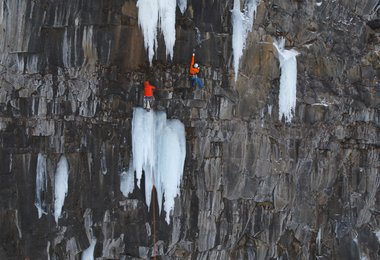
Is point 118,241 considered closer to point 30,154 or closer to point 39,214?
point 39,214

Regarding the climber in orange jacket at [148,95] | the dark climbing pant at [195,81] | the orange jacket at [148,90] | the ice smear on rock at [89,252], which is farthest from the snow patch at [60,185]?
the dark climbing pant at [195,81]

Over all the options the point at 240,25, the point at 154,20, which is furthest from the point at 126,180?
the point at 240,25

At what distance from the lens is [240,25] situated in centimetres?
1166

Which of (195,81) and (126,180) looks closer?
(126,180)

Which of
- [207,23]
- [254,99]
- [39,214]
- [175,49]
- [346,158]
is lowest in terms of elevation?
[39,214]

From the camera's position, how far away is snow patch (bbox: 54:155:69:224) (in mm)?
10688

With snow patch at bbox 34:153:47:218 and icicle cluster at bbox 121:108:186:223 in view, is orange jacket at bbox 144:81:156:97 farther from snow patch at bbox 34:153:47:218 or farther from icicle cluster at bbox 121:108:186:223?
snow patch at bbox 34:153:47:218

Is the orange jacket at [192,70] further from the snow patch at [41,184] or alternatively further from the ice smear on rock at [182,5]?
the snow patch at [41,184]

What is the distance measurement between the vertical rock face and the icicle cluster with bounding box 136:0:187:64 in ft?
0.53

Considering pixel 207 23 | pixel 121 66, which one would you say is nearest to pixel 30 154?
pixel 121 66

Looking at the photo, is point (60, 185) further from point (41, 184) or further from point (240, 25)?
point (240, 25)

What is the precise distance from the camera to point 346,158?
14.2 metres

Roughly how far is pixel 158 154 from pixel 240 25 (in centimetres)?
392

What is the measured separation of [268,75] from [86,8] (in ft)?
16.7
